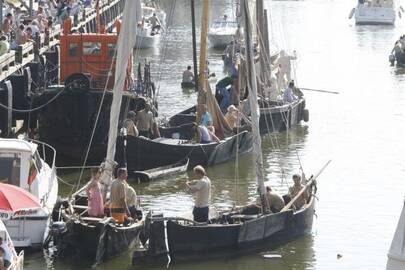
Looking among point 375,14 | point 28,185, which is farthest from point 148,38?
point 28,185

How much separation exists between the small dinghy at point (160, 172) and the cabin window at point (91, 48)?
6715 millimetres

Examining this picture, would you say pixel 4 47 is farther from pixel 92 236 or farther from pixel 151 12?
pixel 151 12

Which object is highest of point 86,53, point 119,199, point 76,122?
point 86,53

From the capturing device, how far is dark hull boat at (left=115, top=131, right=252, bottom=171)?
36125mm

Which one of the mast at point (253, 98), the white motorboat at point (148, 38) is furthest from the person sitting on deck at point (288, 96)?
the white motorboat at point (148, 38)

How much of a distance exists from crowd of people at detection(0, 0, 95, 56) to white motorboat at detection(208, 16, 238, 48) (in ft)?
35.6

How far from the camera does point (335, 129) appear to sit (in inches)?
1866

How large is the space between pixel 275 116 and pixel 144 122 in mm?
7498

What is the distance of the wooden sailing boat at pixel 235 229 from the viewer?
26.5 meters

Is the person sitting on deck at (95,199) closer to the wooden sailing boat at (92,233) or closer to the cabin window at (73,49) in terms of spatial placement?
the wooden sailing boat at (92,233)

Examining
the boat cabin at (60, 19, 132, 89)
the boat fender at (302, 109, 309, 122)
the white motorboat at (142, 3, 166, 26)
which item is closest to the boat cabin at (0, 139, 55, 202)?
the boat cabin at (60, 19, 132, 89)

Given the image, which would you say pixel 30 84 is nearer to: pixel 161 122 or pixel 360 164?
pixel 161 122

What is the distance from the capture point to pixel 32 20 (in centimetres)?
5016

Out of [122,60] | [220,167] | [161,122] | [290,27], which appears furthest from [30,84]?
[290,27]
